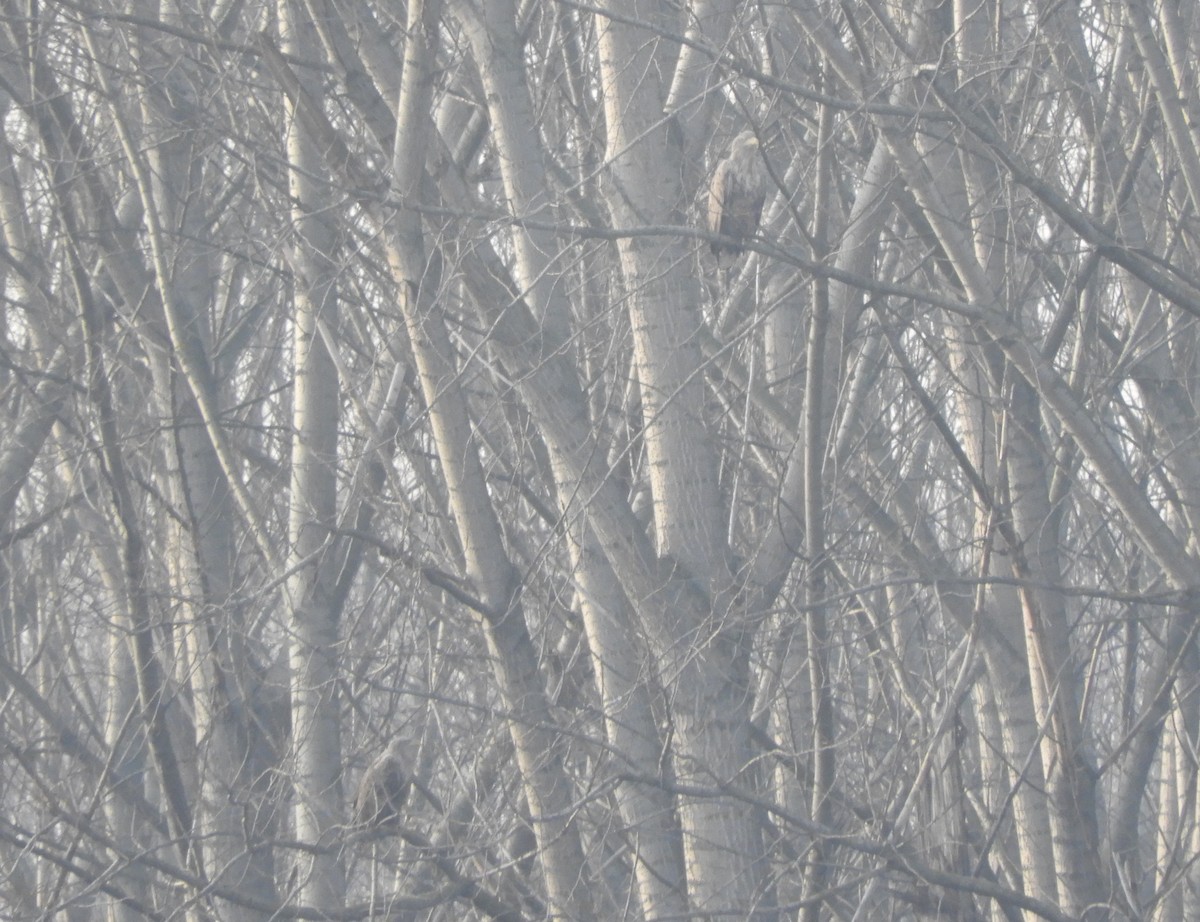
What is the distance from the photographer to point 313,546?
4828 mm

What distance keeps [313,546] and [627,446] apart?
1.62 meters

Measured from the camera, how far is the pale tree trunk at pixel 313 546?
4539 mm

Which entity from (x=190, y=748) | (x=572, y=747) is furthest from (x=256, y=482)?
(x=572, y=747)

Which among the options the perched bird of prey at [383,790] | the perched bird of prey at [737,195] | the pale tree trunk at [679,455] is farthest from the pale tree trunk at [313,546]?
the perched bird of prey at [737,195]

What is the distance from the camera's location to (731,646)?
13.4ft

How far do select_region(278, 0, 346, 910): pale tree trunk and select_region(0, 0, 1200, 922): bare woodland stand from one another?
0.02 metres

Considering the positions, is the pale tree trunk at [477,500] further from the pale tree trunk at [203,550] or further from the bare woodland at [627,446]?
the pale tree trunk at [203,550]

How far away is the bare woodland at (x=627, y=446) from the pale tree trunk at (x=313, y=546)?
0.06 feet

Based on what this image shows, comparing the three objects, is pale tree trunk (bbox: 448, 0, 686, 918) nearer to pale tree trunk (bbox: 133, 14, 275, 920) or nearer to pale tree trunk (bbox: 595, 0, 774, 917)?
pale tree trunk (bbox: 595, 0, 774, 917)

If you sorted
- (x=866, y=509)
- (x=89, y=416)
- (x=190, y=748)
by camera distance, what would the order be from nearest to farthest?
(x=866, y=509) < (x=89, y=416) < (x=190, y=748)

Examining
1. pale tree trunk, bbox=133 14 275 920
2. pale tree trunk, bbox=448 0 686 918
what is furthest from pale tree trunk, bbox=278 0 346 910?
pale tree trunk, bbox=448 0 686 918

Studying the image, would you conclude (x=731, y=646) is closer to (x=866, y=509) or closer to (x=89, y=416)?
(x=866, y=509)

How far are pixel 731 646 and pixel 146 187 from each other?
236 centimetres

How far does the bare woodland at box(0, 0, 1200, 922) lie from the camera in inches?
146
